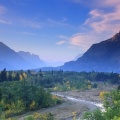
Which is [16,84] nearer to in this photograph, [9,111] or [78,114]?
[9,111]

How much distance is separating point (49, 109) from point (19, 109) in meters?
15.2

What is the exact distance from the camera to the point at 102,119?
183 feet

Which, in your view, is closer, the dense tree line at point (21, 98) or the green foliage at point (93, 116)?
the green foliage at point (93, 116)

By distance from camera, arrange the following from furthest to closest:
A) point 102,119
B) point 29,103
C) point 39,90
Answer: point 39,90, point 29,103, point 102,119

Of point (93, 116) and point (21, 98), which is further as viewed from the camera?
point (21, 98)

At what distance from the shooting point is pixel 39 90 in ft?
413

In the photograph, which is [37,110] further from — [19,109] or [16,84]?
[16,84]

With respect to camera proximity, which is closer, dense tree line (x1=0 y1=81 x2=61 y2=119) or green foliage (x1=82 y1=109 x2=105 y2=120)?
green foliage (x1=82 y1=109 x2=105 y2=120)

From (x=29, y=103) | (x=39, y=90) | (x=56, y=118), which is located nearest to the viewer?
(x=56, y=118)

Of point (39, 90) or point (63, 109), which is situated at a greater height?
point (39, 90)

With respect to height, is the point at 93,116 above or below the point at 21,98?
above

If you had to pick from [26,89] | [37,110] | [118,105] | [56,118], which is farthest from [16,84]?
[118,105]

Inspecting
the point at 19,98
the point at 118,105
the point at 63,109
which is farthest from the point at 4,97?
the point at 118,105

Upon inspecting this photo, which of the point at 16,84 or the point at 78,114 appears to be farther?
the point at 16,84
